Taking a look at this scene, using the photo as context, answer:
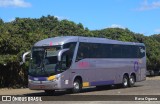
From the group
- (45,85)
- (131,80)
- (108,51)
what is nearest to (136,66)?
(131,80)

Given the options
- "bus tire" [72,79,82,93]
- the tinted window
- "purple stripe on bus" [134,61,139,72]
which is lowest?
"bus tire" [72,79,82,93]

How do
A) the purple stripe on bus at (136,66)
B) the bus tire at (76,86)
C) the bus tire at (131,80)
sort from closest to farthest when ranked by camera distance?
the bus tire at (76,86), the bus tire at (131,80), the purple stripe on bus at (136,66)

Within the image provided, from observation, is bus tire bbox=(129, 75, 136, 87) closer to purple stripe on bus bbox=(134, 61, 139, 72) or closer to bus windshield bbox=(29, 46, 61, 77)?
purple stripe on bus bbox=(134, 61, 139, 72)

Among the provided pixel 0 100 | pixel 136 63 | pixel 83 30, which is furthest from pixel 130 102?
pixel 83 30

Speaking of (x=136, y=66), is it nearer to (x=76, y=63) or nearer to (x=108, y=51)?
(x=108, y=51)

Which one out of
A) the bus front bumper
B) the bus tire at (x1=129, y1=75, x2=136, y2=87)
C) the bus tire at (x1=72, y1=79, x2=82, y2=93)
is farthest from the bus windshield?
the bus tire at (x1=129, y1=75, x2=136, y2=87)

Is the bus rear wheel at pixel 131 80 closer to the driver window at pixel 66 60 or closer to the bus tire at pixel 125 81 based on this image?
the bus tire at pixel 125 81

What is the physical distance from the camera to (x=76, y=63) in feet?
83.5

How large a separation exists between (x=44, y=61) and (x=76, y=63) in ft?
7.15

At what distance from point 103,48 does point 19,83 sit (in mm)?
9323

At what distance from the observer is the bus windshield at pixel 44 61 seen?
79.2ft

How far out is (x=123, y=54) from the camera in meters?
31.2

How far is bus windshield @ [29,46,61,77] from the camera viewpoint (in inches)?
950

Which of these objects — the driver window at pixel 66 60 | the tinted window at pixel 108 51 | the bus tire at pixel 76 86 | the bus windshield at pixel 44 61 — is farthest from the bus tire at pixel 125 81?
the bus windshield at pixel 44 61
